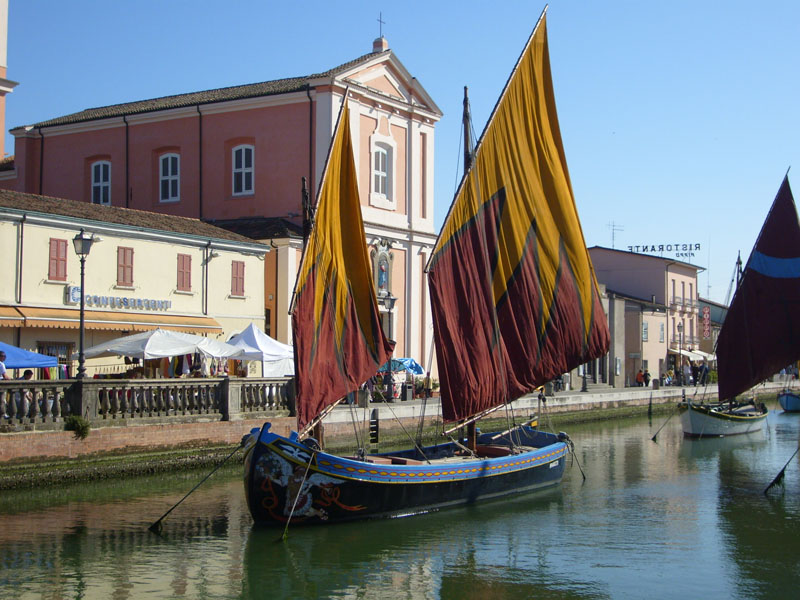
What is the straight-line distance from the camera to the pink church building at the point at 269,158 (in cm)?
4375

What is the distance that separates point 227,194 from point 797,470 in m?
26.0

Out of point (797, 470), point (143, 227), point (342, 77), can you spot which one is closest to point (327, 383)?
point (143, 227)

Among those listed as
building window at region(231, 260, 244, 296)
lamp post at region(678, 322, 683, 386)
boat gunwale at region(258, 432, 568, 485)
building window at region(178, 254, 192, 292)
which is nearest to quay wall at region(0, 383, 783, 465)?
boat gunwale at region(258, 432, 568, 485)

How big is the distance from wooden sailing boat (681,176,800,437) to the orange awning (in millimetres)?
21426

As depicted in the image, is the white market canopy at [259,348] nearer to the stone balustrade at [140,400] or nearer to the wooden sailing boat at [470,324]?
the stone balustrade at [140,400]

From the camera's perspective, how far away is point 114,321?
105 ft

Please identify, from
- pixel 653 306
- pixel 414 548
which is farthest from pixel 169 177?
pixel 653 306

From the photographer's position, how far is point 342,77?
43062 mm

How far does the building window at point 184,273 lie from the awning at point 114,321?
1.02 metres

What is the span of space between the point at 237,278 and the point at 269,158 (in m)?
9.35

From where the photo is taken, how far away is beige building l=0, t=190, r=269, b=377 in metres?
29.8

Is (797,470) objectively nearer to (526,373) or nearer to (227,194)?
(526,373)

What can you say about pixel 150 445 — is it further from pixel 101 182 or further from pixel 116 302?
pixel 101 182

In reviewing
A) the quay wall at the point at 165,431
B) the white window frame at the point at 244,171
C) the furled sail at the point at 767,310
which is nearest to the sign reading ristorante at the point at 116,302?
the quay wall at the point at 165,431
